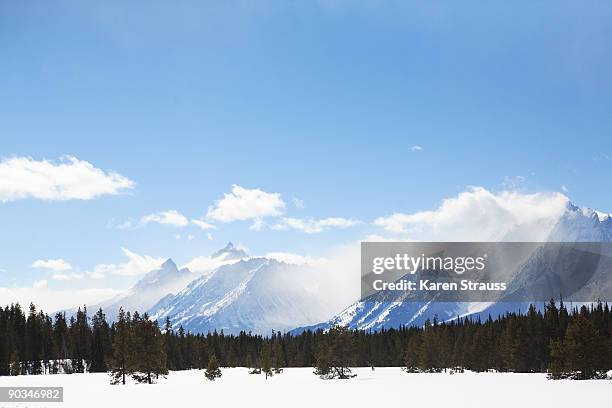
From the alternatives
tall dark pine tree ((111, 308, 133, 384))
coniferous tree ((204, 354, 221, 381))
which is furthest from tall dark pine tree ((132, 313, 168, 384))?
coniferous tree ((204, 354, 221, 381))

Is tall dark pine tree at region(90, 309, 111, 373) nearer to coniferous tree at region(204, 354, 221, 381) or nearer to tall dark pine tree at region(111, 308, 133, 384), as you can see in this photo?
coniferous tree at region(204, 354, 221, 381)

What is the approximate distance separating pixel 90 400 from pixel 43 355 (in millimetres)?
100304

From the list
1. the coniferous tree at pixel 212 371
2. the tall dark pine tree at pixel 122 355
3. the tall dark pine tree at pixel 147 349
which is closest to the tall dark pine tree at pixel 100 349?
the coniferous tree at pixel 212 371

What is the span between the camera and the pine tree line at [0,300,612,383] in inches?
3408

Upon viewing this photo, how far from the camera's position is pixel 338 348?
340 feet

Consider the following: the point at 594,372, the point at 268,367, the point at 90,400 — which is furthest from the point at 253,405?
the point at 268,367

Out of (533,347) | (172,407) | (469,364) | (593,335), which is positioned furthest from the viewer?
(469,364)

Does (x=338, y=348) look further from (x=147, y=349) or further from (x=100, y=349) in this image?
(x=100, y=349)

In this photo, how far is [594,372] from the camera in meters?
84.7

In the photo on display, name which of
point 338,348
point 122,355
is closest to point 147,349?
point 122,355

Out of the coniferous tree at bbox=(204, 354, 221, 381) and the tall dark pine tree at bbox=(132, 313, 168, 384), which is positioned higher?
the tall dark pine tree at bbox=(132, 313, 168, 384)

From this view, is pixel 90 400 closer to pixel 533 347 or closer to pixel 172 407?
pixel 172 407

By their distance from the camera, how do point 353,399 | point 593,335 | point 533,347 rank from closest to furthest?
1. point 353,399
2. point 593,335
3. point 533,347

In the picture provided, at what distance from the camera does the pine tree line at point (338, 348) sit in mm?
86562
